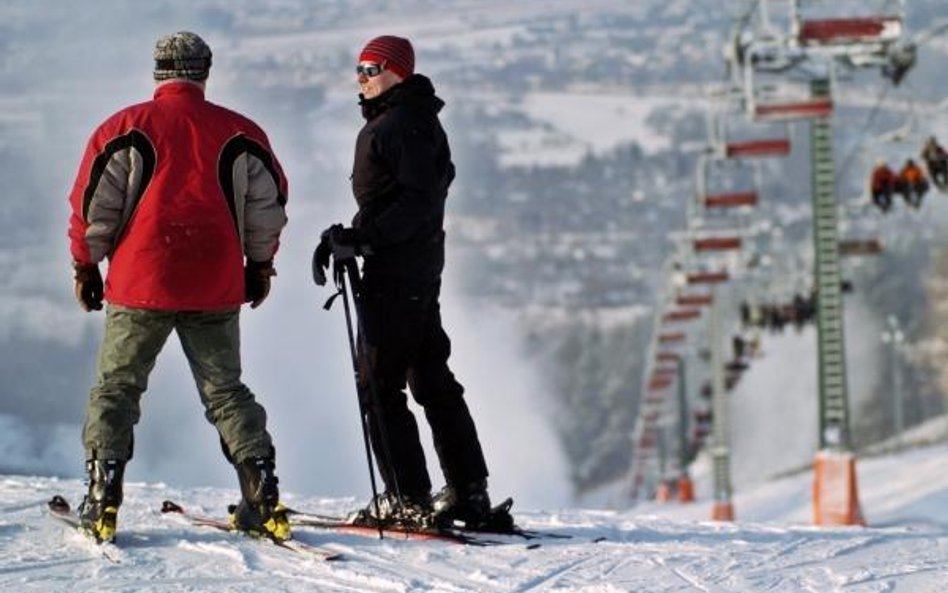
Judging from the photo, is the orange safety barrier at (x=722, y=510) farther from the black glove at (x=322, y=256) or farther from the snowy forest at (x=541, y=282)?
the black glove at (x=322, y=256)

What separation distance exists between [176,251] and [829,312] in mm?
10335

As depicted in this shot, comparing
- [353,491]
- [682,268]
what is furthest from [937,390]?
[682,268]

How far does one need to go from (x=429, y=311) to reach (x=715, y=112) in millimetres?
18575

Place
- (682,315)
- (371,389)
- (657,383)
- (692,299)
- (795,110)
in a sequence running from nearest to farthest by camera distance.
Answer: (371,389) → (795,110) → (692,299) → (682,315) → (657,383)

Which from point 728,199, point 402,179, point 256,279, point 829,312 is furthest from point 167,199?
point 728,199

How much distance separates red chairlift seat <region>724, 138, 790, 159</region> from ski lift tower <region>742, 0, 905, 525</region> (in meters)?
5.16

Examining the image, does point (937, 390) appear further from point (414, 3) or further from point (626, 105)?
point (626, 105)

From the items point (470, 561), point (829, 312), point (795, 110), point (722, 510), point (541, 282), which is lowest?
point (722, 510)

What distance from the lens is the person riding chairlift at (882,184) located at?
2156 centimetres

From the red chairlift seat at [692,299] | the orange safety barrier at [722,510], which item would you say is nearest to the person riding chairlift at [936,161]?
the orange safety barrier at [722,510]

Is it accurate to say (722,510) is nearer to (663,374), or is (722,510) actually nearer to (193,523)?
(663,374)

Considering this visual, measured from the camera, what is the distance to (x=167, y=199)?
5.82 meters

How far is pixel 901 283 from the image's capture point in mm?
106188

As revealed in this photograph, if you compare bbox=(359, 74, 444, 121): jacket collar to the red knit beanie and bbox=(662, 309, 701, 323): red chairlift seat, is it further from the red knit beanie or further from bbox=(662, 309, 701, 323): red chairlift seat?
bbox=(662, 309, 701, 323): red chairlift seat
